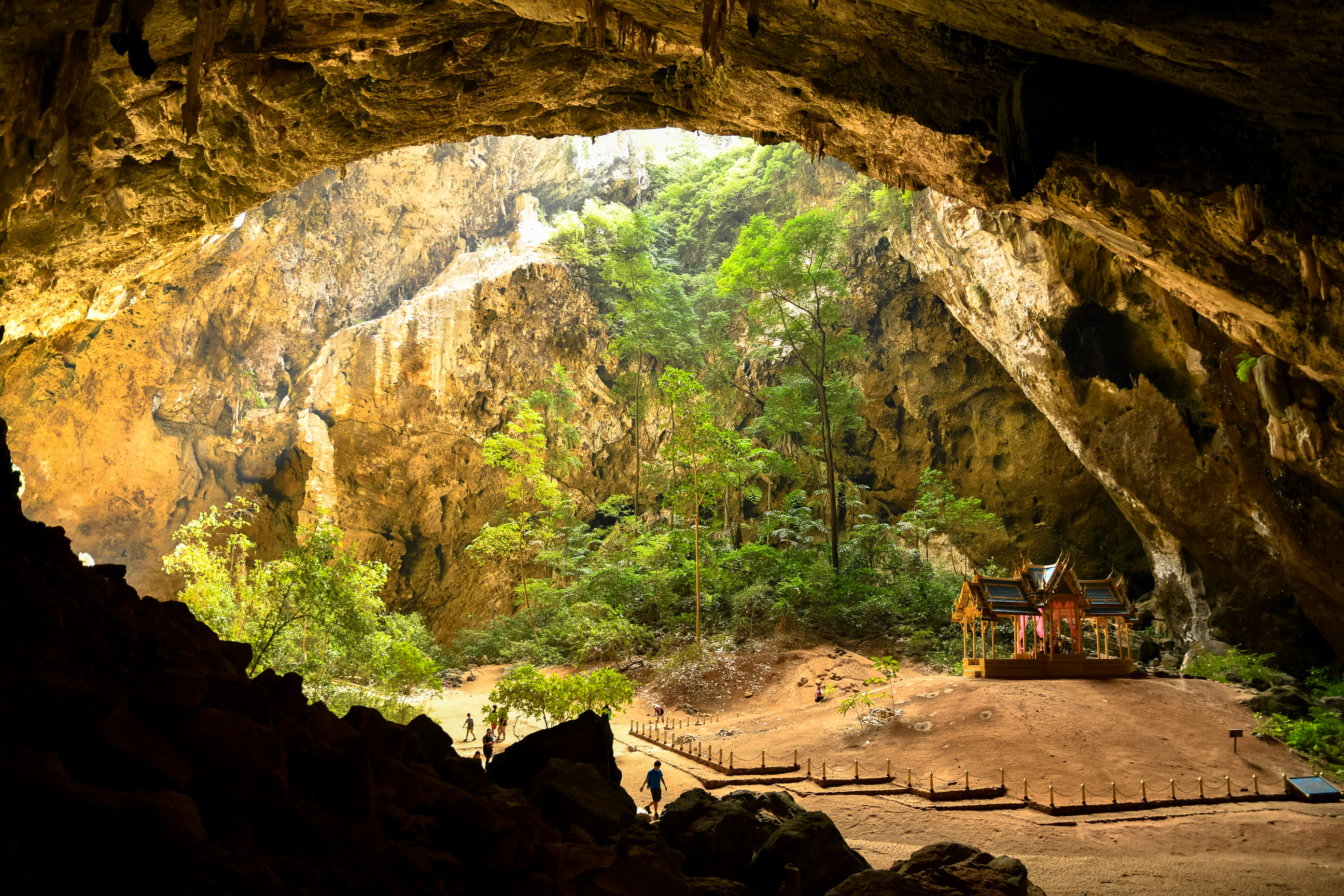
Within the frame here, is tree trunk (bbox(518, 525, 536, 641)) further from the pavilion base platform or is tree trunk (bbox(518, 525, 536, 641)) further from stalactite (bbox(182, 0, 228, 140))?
stalactite (bbox(182, 0, 228, 140))

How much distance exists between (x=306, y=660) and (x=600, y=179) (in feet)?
91.5

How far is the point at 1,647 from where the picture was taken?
4.14 metres

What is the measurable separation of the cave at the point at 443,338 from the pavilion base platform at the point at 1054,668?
10.6 ft

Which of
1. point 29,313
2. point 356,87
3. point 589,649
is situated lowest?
point 589,649

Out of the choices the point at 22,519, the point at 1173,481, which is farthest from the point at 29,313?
the point at 1173,481

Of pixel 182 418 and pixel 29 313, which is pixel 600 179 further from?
pixel 29 313

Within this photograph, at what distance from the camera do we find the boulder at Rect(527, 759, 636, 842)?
6.02m

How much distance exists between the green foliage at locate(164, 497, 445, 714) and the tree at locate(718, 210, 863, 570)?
14936 mm

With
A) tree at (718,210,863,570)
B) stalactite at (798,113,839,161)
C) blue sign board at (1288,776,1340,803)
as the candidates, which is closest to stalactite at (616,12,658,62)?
stalactite at (798,113,839,161)

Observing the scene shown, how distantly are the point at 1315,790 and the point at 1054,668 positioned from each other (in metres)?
5.58

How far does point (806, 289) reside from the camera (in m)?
26.1

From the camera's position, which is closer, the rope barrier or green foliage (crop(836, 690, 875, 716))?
the rope barrier

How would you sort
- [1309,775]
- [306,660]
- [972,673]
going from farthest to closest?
[972,673] → [306,660] → [1309,775]

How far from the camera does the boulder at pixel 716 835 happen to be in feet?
21.5
